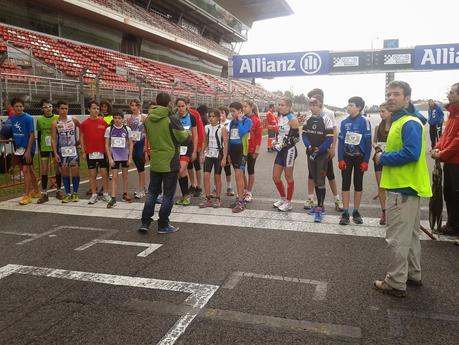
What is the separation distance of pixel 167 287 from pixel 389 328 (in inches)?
78.0

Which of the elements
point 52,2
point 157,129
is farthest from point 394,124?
point 52,2

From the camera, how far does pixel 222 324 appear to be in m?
3.03

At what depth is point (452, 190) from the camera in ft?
16.8

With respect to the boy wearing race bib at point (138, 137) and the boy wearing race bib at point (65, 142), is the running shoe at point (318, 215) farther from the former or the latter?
the boy wearing race bib at point (65, 142)

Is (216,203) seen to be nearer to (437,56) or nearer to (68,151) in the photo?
(68,151)

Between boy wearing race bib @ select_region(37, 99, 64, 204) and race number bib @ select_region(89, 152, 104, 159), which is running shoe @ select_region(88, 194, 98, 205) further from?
boy wearing race bib @ select_region(37, 99, 64, 204)

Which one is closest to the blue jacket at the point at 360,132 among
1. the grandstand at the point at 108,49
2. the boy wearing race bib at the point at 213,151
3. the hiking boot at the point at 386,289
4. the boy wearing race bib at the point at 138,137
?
the boy wearing race bib at the point at 213,151

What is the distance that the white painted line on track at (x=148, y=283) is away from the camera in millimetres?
3146

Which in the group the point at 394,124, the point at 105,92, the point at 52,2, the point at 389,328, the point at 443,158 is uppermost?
the point at 52,2

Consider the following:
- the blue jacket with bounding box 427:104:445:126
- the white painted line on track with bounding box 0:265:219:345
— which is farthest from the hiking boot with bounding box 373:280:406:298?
the blue jacket with bounding box 427:104:445:126

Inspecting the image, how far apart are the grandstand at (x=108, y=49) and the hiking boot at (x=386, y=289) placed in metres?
11.0

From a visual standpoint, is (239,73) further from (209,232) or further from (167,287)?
(167,287)

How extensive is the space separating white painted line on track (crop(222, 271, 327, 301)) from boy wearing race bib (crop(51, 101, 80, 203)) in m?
4.57

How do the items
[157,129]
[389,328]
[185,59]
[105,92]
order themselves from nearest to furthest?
[389,328], [157,129], [105,92], [185,59]
